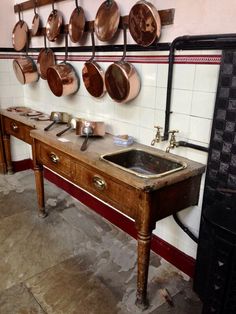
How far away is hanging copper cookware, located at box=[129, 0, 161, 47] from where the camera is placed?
58.8 inches

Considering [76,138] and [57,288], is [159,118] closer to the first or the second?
[76,138]

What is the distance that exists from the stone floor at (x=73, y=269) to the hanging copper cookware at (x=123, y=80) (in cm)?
106

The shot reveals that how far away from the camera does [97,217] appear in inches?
92.5

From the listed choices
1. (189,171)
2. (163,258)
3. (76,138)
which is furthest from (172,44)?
(163,258)

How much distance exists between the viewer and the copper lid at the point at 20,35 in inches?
104

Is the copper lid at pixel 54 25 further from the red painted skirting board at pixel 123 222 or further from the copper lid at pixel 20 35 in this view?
the red painted skirting board at pixel 123 222

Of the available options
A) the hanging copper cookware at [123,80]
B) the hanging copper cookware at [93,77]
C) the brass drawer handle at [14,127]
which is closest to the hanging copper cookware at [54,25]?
the hanging copper cookware at [93,77]

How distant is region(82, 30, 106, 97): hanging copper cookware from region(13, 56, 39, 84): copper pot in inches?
32.6

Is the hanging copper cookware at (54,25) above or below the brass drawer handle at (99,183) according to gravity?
above

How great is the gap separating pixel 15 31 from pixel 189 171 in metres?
2.31

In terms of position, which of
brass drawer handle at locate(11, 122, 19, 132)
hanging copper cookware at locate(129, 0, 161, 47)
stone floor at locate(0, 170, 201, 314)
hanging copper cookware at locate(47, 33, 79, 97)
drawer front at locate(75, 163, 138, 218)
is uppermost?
hanging copper cookware at locate(129, 0, 161, 47)

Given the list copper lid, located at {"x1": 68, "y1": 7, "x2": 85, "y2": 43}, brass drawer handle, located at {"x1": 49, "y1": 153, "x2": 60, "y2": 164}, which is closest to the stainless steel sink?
brass drawer handle, located at {"x1": 49, "y1": 153, "x2": 60, "y2": 164}

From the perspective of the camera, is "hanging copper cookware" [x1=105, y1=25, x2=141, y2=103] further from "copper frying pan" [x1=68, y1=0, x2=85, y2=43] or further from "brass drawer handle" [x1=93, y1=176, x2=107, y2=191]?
"brass drawer handle" [x1=93, y1=176, x2=107, y2=191]

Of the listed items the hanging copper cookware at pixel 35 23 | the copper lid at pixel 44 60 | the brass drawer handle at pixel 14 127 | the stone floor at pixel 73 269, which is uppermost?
the hanging copper cookware at pixel 35 23
